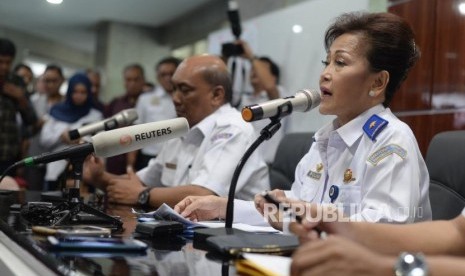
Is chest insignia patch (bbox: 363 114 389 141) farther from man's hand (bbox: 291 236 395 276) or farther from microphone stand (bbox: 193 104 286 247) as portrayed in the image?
man's hand (bbox: 291 236 395 276)

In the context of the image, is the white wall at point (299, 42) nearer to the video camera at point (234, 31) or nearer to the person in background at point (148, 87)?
the video camera at point (234, 31)

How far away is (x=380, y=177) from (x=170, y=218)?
1.66 ft

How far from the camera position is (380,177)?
1207 millimetres

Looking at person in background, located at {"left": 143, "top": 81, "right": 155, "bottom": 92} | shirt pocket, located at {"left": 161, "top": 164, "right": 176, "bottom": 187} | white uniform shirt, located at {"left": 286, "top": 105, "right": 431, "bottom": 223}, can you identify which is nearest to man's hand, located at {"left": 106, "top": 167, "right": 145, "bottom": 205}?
shirt pocket, located at {"left": 161, "top": 164, "right": 176, "bottom": 187}

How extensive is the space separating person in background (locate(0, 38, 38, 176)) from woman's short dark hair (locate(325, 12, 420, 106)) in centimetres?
223

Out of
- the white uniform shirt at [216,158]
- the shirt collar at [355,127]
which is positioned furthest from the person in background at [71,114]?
the shirt collar at [355,127]

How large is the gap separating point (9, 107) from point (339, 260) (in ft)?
9.30

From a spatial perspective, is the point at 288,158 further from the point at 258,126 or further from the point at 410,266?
the point at 410,266

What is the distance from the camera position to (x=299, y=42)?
3715 millimetres

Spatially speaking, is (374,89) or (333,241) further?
(374,89)

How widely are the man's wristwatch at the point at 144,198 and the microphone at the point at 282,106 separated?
0.90 meters

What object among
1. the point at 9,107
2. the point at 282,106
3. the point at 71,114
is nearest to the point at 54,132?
the point at 71,114

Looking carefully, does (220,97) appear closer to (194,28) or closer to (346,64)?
(346,64)

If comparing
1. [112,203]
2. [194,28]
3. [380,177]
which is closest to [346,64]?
[380,177]
